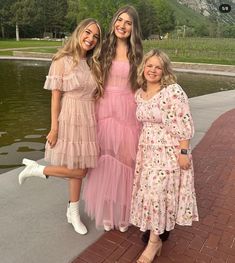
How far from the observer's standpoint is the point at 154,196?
2799mm

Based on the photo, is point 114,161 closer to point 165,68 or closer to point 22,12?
point 165,68

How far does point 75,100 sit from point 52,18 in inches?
2646

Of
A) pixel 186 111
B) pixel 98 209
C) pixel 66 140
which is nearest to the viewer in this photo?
pixel 186 111

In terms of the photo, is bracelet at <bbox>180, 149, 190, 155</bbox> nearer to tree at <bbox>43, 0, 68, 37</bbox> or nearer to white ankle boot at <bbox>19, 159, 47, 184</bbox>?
white ankle boot at <bbox>19, 159, 47, 184</bbox>

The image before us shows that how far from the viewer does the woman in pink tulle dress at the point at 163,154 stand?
277 centimetres

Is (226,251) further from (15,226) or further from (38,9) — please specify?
(38,9)

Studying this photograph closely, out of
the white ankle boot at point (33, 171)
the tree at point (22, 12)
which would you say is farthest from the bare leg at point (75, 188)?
the tree at point (22, 12)

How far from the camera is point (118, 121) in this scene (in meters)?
3.21

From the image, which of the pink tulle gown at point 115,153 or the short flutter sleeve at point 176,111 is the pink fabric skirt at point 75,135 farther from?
the short flutter sleeve at point 176,111

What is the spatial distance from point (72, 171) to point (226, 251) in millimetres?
1575

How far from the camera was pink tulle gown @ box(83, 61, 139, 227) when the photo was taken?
3180 millimetres

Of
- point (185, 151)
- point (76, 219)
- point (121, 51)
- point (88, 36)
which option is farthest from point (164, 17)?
point (185, 151)

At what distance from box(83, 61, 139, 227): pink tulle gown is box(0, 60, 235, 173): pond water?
2.87 metres

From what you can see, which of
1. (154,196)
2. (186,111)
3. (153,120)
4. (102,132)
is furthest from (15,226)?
(186,111)
